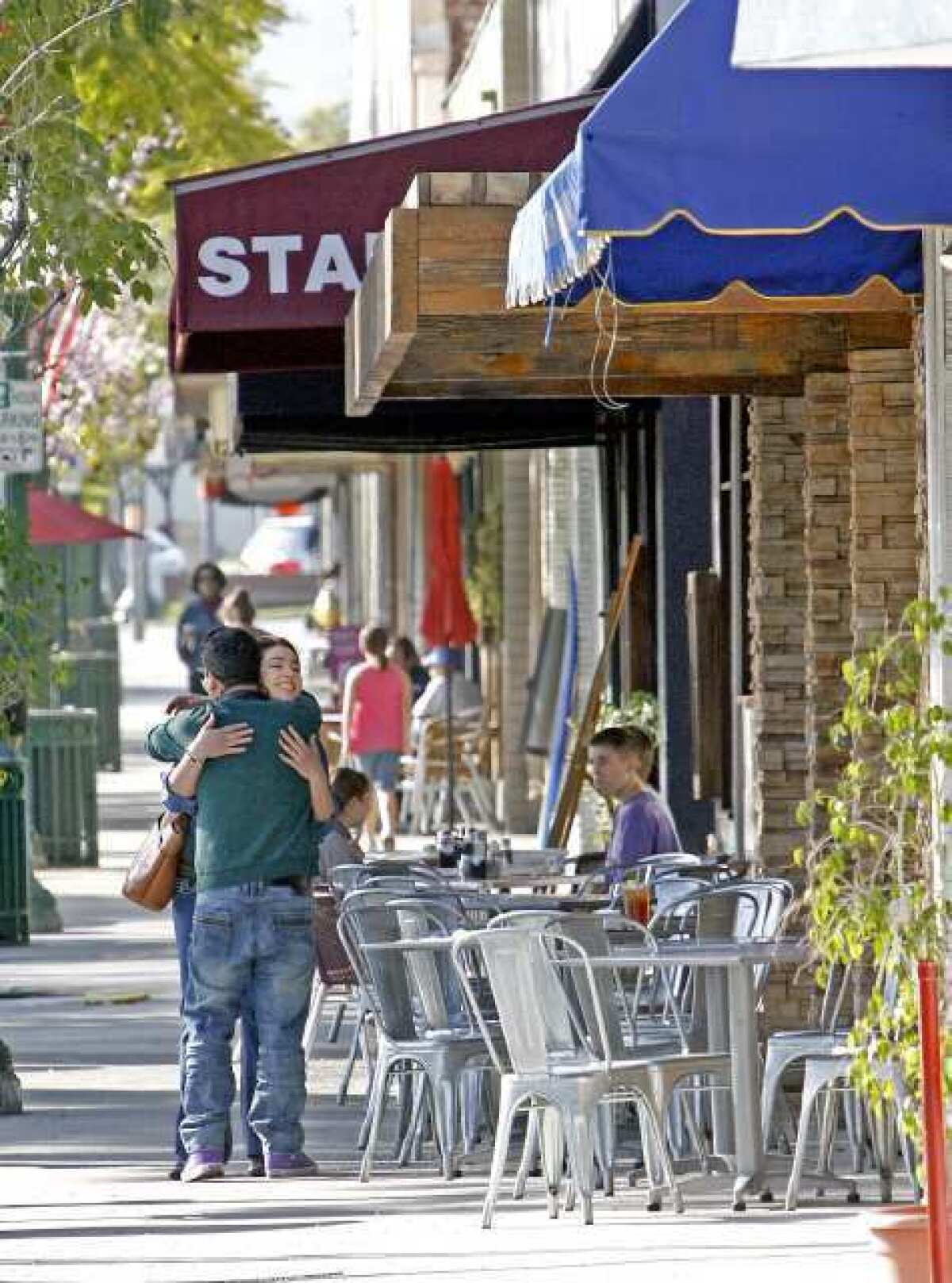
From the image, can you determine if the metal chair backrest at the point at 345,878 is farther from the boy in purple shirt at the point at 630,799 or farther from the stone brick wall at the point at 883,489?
the stone brick wall at the point at 883,489

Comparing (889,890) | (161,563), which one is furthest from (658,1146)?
(161,563)

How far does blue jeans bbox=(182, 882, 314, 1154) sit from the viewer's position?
1134cm

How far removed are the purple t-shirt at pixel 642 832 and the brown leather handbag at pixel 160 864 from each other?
110 inches

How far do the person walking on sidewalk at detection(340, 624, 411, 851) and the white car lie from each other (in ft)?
113

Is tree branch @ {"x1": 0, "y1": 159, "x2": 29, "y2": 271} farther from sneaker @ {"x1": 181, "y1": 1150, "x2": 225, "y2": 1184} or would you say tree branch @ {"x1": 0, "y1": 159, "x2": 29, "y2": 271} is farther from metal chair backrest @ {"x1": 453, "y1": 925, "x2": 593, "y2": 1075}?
metal chair backrest @ {"x1": 453, "y1": 925, "x2": 593, "y2": 1075}

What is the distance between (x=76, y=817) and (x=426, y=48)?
38.6 ft

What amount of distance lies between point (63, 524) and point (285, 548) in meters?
39.2

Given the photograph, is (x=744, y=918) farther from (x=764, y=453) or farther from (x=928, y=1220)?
(x=928, y=1220)

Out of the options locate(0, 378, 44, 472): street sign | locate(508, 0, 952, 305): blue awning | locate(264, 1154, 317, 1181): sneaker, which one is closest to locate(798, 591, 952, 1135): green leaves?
locate(508, 0, 952, 305): blue awning

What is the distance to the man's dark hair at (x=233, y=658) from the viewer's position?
37.6ft

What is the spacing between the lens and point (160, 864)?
11.6m

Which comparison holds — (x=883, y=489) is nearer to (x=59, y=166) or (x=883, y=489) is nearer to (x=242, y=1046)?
(x=242, y=1046)

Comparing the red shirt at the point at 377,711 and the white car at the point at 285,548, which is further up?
the white car at the point at 285,548

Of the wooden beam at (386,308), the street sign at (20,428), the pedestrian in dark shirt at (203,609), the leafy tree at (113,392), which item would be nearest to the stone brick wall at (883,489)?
the wooden beam at (386,308)
